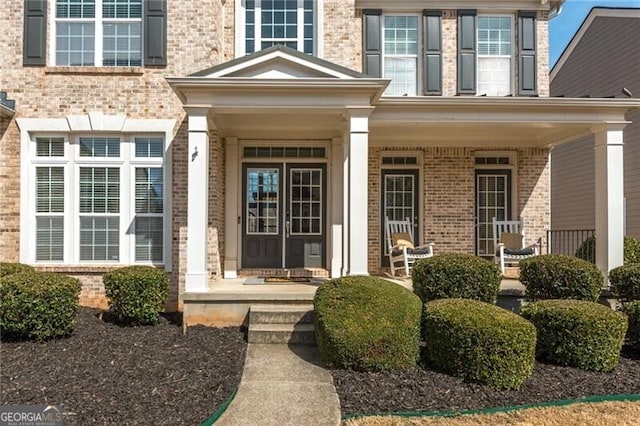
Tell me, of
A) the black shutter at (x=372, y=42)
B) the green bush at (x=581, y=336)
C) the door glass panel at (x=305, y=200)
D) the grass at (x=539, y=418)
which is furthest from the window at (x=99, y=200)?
the green bush at (x=581, y=336)

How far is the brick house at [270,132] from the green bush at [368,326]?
1.34 meters

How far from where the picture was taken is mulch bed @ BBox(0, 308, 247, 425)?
12.8 feet

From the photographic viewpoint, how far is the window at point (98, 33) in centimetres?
770

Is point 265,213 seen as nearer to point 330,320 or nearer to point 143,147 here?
point 143,147

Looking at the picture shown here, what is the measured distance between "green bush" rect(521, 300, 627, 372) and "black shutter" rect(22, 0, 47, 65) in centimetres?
834

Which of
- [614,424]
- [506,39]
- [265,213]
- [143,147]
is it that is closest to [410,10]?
[506,39]

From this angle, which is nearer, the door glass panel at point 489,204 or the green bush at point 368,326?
the green bush at point 368,326

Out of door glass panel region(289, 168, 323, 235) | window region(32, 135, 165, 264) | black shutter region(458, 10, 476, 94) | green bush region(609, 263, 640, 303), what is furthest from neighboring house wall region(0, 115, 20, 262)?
green bush region(609, 263, 640, 303)

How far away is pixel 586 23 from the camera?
1332cm

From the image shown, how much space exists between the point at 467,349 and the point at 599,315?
1.60 metres

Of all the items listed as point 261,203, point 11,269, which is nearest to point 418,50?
point 261,203

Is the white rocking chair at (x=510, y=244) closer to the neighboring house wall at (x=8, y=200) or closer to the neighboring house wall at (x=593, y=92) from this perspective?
Result: the neighboring house wall at (x=593, y=92)

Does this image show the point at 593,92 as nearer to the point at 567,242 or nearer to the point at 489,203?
the point at 567,242

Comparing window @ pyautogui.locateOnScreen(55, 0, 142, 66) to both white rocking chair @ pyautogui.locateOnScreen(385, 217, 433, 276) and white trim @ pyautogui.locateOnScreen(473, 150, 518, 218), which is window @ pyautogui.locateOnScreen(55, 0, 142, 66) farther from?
white trim @ pyautogui.locateOnScreen(473, 150, 518, 218)
